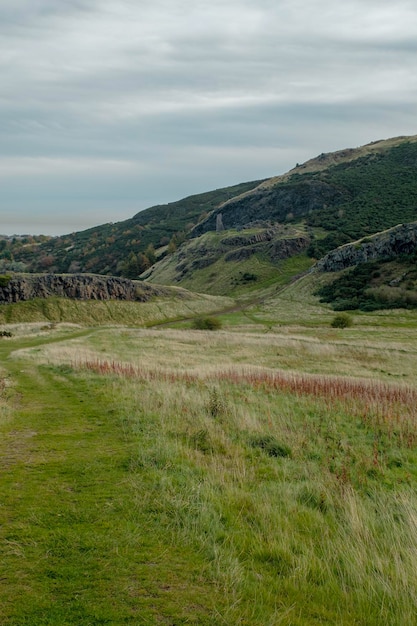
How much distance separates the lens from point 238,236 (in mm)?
156000

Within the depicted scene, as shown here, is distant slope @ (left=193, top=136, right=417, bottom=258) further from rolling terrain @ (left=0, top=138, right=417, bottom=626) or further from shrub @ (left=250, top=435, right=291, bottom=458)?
shrub @ (left=250, top=435, right=291, bottom=458)

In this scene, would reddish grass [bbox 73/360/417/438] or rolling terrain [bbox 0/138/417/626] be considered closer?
rolling terrain [bbox 0/138/417/626]

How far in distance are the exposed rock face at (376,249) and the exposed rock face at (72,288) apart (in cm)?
4418

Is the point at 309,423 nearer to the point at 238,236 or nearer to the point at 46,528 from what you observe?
the point at 46,528

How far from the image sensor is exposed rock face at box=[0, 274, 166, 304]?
75.3 meters

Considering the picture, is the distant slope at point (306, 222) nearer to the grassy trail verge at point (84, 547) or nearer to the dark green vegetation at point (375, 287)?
the dark green vegetation at point (375, 287)

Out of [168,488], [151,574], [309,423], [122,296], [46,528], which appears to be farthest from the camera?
[122,296]

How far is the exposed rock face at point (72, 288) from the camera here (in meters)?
75.3

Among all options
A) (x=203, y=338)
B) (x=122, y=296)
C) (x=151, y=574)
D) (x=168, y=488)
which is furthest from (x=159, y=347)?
(x=122, y=296)

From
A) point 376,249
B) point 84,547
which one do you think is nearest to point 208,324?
point 84,547

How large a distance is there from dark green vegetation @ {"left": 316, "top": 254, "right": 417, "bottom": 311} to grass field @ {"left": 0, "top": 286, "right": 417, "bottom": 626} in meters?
64.2

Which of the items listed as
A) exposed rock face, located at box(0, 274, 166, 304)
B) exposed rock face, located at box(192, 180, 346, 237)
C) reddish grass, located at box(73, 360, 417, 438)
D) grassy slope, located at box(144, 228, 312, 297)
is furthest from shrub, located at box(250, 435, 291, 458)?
exposed rock face, located at box(192, 180, 346, 237)

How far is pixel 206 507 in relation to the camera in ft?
22.1

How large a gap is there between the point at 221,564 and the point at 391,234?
342 ft
